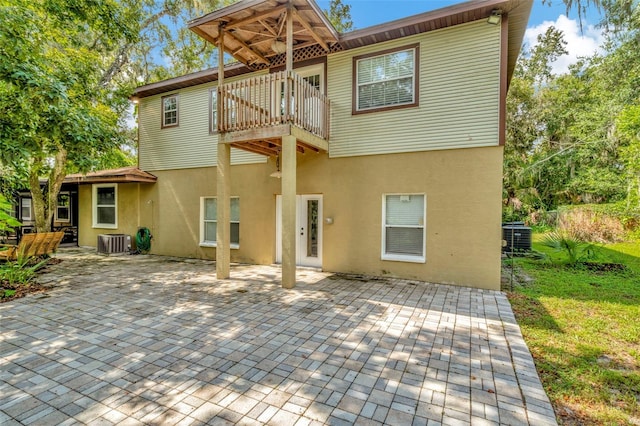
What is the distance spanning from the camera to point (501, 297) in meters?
5.68

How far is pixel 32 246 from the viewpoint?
7.88 meters

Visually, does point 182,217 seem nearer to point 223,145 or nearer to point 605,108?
point 223,145

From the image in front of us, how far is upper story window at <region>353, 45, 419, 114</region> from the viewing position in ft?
22.6

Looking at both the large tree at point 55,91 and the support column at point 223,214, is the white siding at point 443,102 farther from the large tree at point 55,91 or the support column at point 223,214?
the large tree at point 55,91

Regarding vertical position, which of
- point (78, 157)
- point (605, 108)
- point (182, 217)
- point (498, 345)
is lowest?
point (498, 345)

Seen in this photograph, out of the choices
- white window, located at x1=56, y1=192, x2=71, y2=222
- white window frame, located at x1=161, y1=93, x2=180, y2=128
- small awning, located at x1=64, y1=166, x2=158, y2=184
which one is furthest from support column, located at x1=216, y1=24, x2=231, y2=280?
white window, located at x1=56, y1=192, x2=71, y2=222

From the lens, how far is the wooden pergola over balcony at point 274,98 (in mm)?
5988

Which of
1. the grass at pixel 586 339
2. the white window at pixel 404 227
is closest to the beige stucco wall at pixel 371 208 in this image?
the white window at pixel 404 227

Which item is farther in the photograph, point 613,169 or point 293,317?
point 613,169

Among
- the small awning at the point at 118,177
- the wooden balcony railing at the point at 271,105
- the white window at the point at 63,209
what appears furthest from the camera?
the white window at the point at 63,209

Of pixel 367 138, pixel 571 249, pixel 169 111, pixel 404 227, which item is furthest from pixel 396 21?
pixel 169 111

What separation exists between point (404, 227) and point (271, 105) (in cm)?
402

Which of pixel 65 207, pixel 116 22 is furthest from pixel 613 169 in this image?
pixel 65 207

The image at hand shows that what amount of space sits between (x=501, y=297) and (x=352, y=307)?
9.67ft
